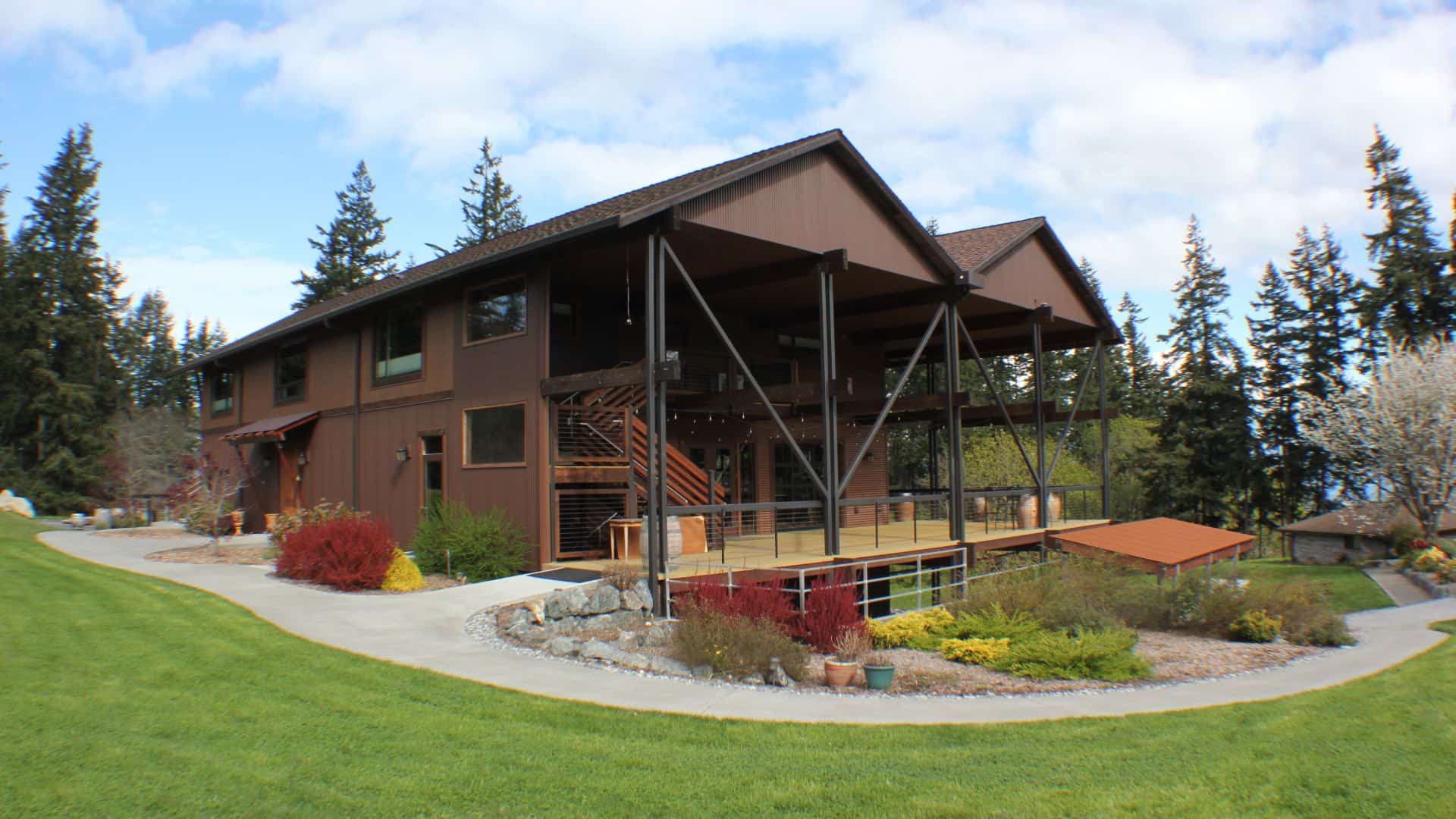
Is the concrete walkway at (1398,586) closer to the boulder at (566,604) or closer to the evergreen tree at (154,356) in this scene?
the boulder at (566,604)

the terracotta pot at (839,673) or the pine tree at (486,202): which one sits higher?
the pine tree at (486,202)

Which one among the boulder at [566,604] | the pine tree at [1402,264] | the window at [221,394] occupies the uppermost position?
the pine tree at [1402,264]

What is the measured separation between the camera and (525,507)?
606 inches

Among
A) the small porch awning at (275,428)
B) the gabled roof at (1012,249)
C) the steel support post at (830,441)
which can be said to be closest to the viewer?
the steel support post at (830,441)

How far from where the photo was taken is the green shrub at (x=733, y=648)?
9.74m

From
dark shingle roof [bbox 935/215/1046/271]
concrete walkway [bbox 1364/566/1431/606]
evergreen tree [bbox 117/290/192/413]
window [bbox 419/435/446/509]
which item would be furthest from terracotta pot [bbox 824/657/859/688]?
evergreen tree [bbox 117/290/192/413]

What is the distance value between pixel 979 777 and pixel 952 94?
11.1 meters

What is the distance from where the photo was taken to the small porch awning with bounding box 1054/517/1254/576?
15289mm

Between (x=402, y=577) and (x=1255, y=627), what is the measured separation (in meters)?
12.4

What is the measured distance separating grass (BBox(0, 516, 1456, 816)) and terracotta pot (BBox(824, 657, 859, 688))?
200cm

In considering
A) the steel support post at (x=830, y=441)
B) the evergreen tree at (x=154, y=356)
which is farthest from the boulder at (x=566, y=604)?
the evergreen tree at (x=154, y=356)

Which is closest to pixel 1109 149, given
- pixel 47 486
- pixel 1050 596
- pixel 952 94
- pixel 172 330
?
pixel 952 94

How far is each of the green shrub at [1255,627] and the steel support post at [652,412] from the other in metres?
8.30

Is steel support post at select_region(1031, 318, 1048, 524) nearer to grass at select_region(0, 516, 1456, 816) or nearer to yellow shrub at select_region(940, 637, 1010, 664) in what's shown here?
yellow shrub at select_region(940, 637, 1010, 664)
